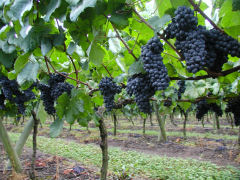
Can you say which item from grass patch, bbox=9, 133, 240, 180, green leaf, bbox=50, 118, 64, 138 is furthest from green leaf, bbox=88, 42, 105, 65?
grass patch, bbox=9, 133, 240, 180

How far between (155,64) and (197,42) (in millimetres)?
231

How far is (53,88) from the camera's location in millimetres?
1771

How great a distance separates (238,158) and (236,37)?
8089 millimetres

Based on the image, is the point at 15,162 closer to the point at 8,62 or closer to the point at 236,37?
the point at 8,62

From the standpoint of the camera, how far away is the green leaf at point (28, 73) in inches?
55.1

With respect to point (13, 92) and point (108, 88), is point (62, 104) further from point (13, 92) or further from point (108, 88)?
point (13, 92)

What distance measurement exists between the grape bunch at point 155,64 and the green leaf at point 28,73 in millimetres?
812

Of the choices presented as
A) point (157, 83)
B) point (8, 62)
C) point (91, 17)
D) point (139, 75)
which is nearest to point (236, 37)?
point (157, 83)


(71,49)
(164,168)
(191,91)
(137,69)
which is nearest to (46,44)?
(71,49)

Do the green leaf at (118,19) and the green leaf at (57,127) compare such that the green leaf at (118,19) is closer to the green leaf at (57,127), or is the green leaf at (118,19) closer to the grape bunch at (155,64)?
the grape bunch at (155,64)

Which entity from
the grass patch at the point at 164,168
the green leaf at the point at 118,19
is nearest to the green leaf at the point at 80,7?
the green leaf at the point at 118,19

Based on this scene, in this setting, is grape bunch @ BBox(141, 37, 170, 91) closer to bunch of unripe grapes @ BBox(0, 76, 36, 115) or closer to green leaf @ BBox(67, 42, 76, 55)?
green leaf @ BBox(67, 42, 76, 55)

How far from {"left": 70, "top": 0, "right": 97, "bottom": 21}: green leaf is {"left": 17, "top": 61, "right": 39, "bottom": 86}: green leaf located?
2.03 feet

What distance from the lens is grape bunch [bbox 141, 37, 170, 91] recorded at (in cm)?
100
